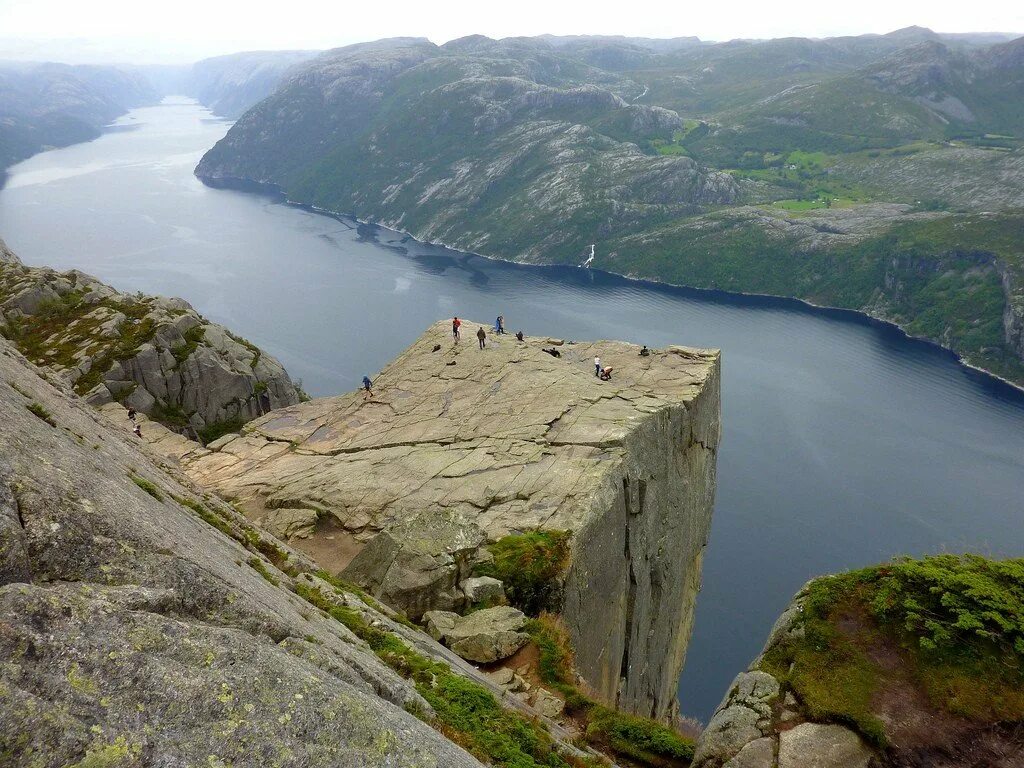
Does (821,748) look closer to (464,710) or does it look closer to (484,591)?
(464,710)

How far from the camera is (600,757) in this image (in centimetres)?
1955

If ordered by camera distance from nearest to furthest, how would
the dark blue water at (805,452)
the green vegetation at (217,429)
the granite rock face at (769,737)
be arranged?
the granite rock face at (769,737), the green vegetation at (217,429), the dark blue water at (805,452)

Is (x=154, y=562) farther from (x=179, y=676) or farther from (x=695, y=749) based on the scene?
→ (x=695, y=749)

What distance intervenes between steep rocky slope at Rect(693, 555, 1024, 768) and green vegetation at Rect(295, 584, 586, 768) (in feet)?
20.1

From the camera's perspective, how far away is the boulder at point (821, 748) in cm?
1802

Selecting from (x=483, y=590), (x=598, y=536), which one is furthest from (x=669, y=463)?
(x=483, y=590)

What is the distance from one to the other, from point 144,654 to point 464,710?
423 inches

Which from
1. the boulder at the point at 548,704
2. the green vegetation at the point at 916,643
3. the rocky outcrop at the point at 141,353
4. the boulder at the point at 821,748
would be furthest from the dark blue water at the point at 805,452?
the rocky outcrop at the point at 141,353

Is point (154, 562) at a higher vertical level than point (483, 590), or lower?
higher

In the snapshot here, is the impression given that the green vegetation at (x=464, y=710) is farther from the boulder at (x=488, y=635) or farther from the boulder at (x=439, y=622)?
the boulder at (x=439, y=622)

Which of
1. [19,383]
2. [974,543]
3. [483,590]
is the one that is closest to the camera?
[19,383]

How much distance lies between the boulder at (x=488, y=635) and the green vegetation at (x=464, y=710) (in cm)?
370

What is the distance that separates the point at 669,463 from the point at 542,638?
2217 centimetres

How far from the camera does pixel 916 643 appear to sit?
20.3m
